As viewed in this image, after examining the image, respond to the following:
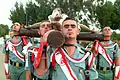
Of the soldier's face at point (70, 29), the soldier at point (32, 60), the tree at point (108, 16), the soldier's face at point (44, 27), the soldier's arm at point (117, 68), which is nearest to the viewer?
the soldier's face at point (70, 29)

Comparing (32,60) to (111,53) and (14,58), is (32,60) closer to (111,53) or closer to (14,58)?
(111,53)

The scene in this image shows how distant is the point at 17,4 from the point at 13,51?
65.7 m

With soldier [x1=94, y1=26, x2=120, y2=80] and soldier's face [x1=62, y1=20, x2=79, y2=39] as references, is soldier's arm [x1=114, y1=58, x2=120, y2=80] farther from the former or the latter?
soldier's face [x1=62, y1=20, x2=79, y2=39]

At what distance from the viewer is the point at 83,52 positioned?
474 cm

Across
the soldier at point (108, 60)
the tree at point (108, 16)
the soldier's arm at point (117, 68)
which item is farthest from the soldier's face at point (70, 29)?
the tree at point (108, 16)

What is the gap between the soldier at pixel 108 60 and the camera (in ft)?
28.0

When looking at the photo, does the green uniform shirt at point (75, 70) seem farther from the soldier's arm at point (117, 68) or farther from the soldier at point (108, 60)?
the soldier's arm at point (117, 68)

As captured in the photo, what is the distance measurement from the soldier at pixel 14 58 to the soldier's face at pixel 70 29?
4.34 meters

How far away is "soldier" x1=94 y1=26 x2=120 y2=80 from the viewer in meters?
8.54

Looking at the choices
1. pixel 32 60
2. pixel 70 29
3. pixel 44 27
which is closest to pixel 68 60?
pixel 70 29

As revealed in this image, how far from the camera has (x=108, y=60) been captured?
28.4 feet

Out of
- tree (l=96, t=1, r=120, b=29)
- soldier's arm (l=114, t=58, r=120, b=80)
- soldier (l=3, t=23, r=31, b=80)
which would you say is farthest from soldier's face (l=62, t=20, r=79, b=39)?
tree (l=96, t=1, r=120, b=29)

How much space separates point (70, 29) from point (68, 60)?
34 centimetres

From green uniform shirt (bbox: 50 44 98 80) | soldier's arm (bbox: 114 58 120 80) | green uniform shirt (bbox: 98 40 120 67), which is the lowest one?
soldier's arm (bbox: 114 58 120 80)
